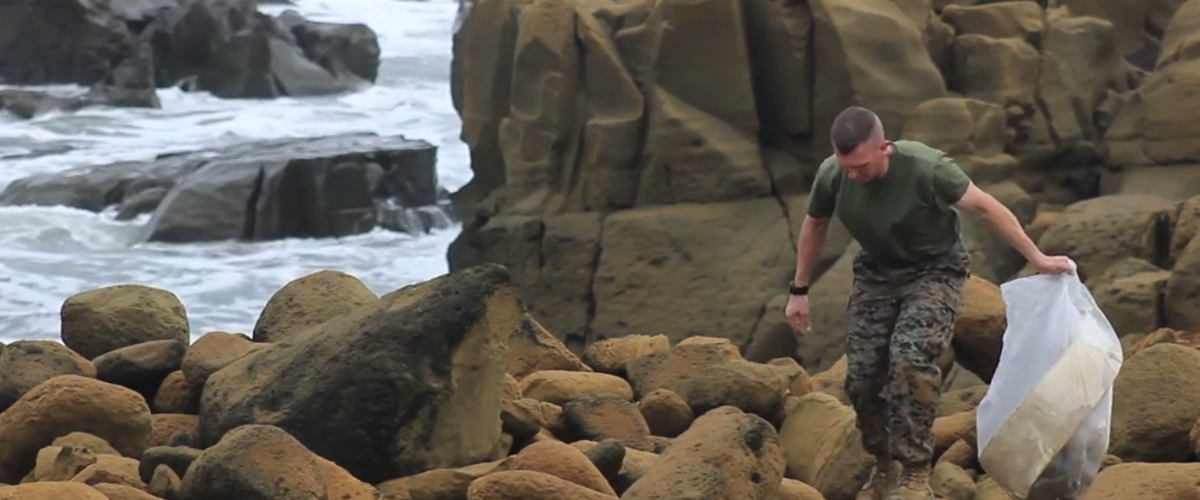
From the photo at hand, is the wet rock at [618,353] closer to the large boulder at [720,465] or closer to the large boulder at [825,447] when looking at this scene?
the large boulder at [825,447]

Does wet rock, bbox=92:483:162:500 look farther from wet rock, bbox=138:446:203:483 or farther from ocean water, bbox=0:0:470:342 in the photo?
ocean water, bbox=0:0:470:342

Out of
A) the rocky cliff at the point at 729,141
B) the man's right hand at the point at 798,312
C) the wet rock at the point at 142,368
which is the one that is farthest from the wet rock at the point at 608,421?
the rocky cliff at the point at 729,141

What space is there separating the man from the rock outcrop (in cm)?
1453

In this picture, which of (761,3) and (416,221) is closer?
(761,3)

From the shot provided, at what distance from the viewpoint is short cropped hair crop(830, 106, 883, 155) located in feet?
15.6

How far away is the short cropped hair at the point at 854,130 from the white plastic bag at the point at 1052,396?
0.72 metres

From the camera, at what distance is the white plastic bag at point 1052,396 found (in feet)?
16.4

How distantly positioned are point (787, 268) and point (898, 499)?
8.09 metres

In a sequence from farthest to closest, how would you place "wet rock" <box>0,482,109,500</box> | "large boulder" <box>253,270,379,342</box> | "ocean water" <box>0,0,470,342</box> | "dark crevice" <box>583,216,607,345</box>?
"ocean water" <box>0,0,470,342</box> → "dark crevice" <box>583,216,607,345</box> → "large boulder" <box>253,270,379,342</box> → "wet rock" <box>0,482,109,500</box>

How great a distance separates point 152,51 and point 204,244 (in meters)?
12.3

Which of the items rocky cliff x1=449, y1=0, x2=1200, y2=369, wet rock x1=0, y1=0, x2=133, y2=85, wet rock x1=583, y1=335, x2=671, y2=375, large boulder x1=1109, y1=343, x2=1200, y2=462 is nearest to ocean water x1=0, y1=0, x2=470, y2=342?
wet rock x1=0, y1=0, x2=133, y2=85

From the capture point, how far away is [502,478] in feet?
16.0

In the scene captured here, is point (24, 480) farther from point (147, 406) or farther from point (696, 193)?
point (696, 193)

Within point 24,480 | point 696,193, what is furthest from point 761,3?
point 24,480
